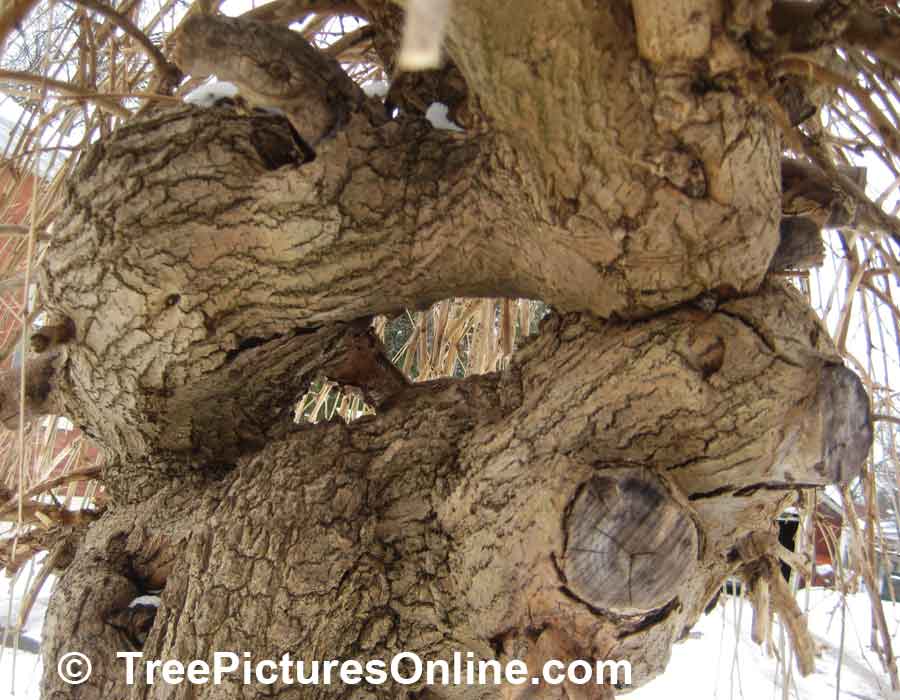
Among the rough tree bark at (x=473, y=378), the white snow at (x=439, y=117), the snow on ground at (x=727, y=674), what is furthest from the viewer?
the snow on ground at (x=727, y=674)

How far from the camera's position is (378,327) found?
1636 mm

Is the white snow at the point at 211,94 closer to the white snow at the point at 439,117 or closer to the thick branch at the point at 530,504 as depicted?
the white snow at the point at 439,117

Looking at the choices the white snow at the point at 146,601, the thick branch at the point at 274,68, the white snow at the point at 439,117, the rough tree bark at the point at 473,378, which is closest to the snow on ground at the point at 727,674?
the white snow at the point at 146,601

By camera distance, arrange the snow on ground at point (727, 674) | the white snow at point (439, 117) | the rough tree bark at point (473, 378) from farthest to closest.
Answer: the snow on ground at point (727, 674) → the white snow at point (439, 117) → the rough tree bark at point (473, 378)

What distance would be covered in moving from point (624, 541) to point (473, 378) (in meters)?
0.33

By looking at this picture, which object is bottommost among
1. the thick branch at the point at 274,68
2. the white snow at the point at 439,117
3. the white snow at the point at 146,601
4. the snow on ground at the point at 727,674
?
the white snow at the point at 146,601

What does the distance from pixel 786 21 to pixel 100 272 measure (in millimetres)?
810

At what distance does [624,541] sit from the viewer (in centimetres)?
74

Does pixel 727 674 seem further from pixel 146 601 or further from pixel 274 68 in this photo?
pixel 274 68

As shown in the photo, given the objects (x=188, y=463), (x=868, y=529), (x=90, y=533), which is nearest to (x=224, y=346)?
(x=188, y=463)

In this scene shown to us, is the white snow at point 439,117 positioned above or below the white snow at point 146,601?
above

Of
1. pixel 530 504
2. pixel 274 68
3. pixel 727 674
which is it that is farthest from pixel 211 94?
pixel 727 674

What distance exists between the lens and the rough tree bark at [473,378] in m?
0.70

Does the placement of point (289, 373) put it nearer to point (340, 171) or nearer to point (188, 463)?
point (188, 463)
